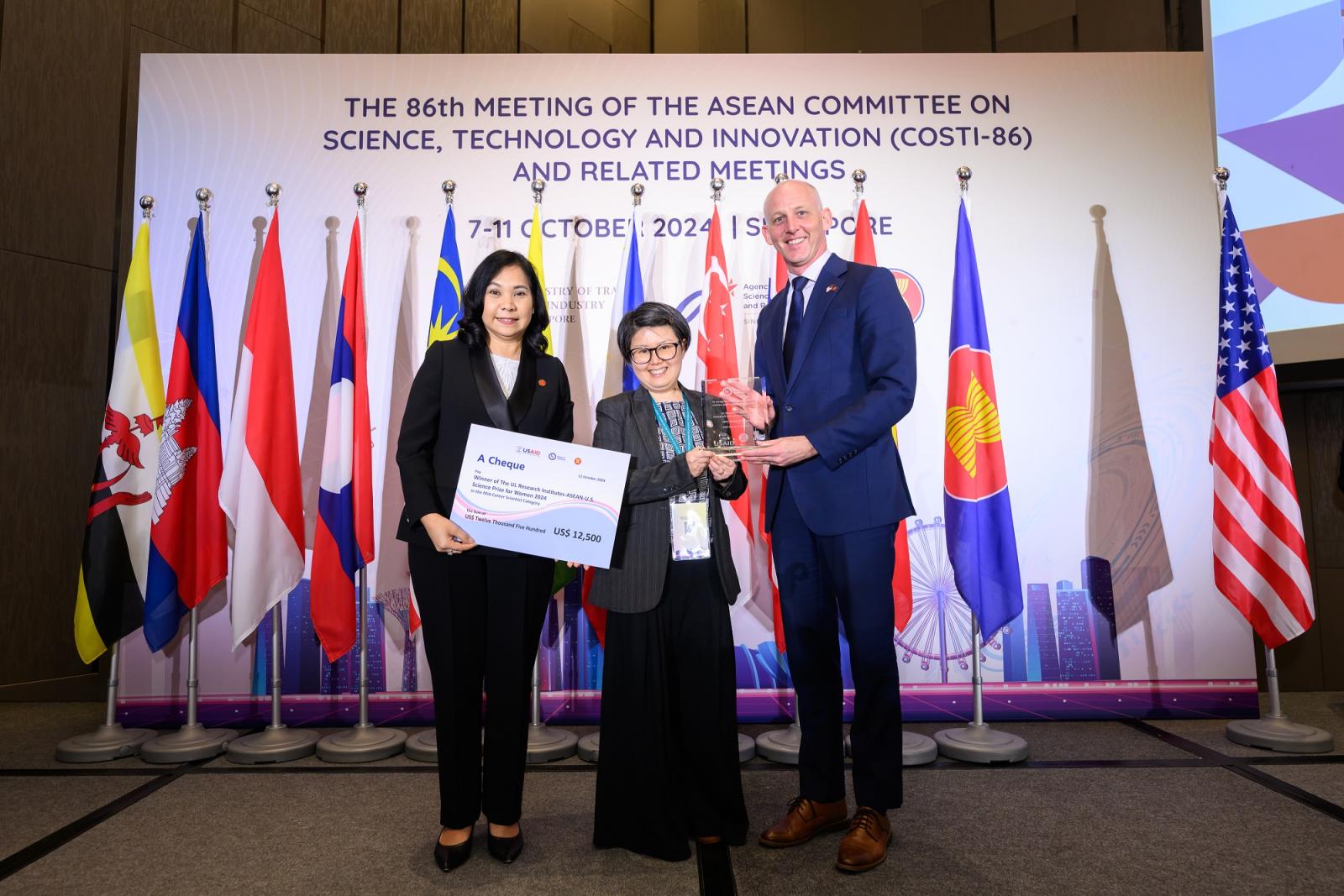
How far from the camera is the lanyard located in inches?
87.7

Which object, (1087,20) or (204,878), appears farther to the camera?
(1087,20)

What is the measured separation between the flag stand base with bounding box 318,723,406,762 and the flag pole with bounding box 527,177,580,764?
1.82 feet

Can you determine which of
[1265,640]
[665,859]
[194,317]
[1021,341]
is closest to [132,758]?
[194,317]

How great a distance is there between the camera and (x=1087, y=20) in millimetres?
4570

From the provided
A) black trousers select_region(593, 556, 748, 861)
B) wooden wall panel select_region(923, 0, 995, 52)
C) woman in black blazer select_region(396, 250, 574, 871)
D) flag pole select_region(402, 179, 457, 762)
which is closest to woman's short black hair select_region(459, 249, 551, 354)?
woman in black blazer select_region(396, 250, 574, 871)

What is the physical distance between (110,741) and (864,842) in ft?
10.0

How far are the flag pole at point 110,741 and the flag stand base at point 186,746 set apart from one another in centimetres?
7

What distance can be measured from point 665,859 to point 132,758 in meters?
2.48

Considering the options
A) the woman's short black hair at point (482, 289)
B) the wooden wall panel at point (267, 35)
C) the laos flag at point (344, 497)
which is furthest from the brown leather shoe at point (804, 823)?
the wooden wall panel at point (267, 35)

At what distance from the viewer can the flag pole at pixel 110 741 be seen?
3215 mm

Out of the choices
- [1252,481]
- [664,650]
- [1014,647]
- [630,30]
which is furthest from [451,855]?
[630,30]

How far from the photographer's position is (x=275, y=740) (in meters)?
3.30

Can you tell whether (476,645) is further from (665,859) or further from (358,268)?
(358,268)

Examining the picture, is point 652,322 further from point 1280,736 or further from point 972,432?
point 1280,736
